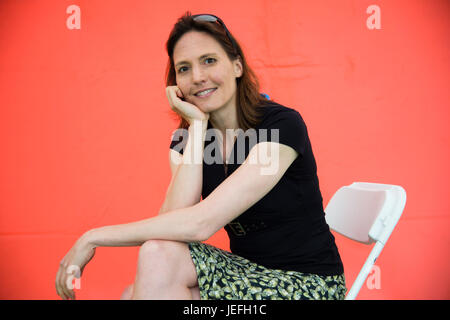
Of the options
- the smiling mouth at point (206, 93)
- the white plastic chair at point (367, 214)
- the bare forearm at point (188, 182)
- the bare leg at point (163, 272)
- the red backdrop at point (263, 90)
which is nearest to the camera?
the bare leg at point (163, 272)

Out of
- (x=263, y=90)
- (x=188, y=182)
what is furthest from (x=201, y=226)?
(x=263, y=90)

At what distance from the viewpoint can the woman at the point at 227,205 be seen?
958 mm

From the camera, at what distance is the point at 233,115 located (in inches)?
52.1

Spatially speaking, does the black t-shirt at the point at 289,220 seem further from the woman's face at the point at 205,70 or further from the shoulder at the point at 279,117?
the woman's face at the point at 205,70

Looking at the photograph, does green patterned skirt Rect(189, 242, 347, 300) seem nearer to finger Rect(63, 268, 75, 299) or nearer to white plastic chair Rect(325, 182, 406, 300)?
white plastic chair Rect(325, 182, 406, 300)

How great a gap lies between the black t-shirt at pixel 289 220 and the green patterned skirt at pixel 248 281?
0.05 meters

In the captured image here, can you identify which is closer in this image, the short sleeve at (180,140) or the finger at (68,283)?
the finger at (68,283)

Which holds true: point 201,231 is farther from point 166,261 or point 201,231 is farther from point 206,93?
point 206,93

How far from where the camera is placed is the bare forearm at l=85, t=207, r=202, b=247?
95 centimetres

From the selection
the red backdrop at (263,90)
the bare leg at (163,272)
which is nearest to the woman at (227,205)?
the bare leg at (163,272)

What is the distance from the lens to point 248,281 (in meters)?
1.00

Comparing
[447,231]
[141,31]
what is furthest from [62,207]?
[447,231]

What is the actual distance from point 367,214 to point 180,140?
0.72 metres
